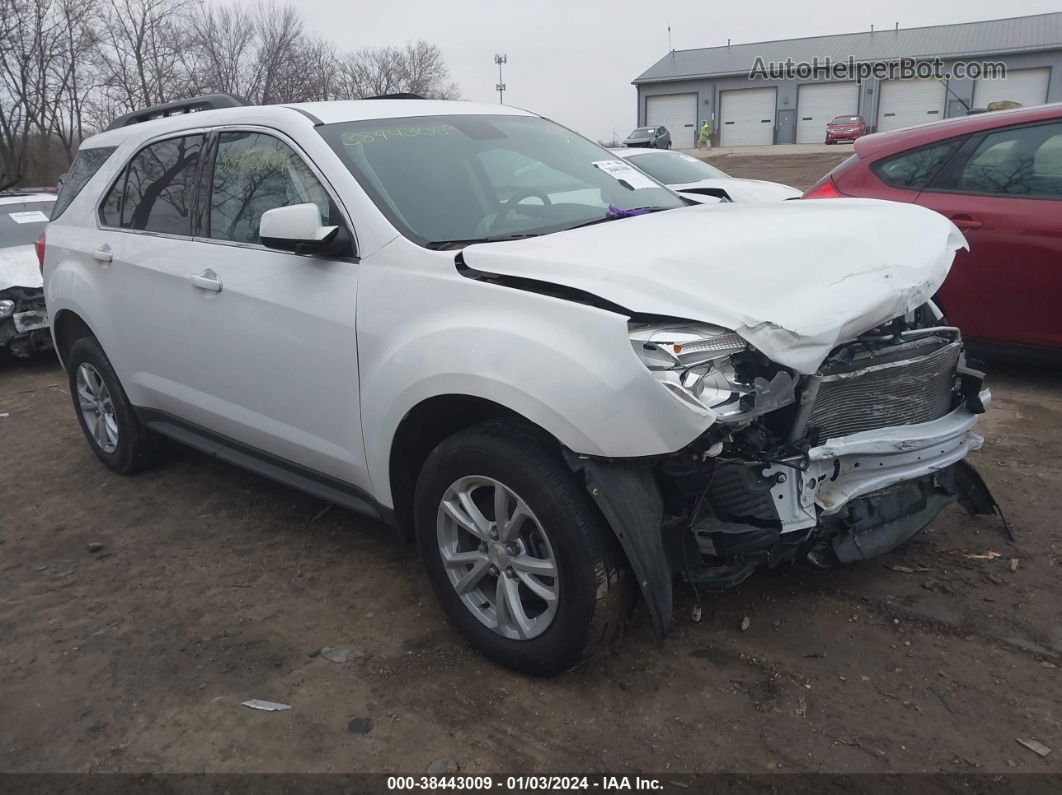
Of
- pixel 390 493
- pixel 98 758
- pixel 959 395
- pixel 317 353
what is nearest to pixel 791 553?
pixel 959 395

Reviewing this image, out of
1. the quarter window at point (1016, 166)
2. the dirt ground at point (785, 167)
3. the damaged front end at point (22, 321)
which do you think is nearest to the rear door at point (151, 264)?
the damaged front end at point (22, 321)

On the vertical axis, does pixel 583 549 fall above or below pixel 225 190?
below

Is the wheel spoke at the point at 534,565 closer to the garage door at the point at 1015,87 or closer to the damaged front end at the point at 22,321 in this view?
the damaged front end at the point at 22,321

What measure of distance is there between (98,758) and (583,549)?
1.59m

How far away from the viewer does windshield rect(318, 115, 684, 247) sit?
3.16 metres

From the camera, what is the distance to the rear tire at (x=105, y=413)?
4652 mm

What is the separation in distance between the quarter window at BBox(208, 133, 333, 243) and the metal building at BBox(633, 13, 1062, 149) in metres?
45.0

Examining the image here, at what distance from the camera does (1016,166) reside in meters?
5.02

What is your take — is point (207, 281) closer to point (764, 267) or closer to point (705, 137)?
point (764, 267)

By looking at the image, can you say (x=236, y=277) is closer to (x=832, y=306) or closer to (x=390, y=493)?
(x=390, y=493)

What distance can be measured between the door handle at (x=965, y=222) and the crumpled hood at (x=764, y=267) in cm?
207

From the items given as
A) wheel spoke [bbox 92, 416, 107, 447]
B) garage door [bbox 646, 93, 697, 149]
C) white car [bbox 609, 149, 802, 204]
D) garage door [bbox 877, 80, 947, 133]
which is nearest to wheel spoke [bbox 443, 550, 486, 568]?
wheel spoke [bbox 92, 416, 107, 447]

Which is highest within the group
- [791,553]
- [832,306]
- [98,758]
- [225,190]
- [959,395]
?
[225,190]

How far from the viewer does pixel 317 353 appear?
3.21 metres
